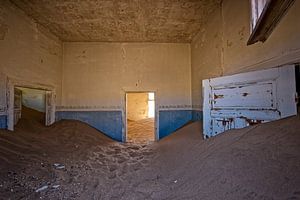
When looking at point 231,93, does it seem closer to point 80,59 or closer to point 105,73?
point 105,73

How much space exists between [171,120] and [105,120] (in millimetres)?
2194

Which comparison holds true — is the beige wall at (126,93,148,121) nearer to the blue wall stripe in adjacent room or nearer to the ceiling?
the blue wall stripe in adjacent room

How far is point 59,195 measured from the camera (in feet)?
7.54

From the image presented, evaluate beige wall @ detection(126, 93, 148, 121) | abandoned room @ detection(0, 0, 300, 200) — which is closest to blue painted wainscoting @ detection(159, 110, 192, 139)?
abandoned room @ detection(0, 0, 300, 200)

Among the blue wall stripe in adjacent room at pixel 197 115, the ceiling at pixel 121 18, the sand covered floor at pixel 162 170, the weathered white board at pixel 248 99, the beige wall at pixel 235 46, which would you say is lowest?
the sand covered floor at pixel 162 170

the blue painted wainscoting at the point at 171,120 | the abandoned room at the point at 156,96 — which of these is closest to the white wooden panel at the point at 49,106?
the abandoned room at the point at 156,96

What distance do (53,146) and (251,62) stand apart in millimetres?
4287

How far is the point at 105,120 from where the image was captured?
22.1ft

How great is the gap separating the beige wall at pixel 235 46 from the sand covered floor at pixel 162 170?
0.98 metres

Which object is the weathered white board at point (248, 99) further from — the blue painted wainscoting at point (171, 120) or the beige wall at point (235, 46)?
the blue painted wainscoting at point (171, 120)

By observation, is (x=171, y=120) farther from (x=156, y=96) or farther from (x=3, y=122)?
(x=3, y=122)

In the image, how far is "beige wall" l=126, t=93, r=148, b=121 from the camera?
1248 centimetres

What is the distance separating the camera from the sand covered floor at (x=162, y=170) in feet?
5.21

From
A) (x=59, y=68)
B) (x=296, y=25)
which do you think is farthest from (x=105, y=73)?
(x=296, y=25)
